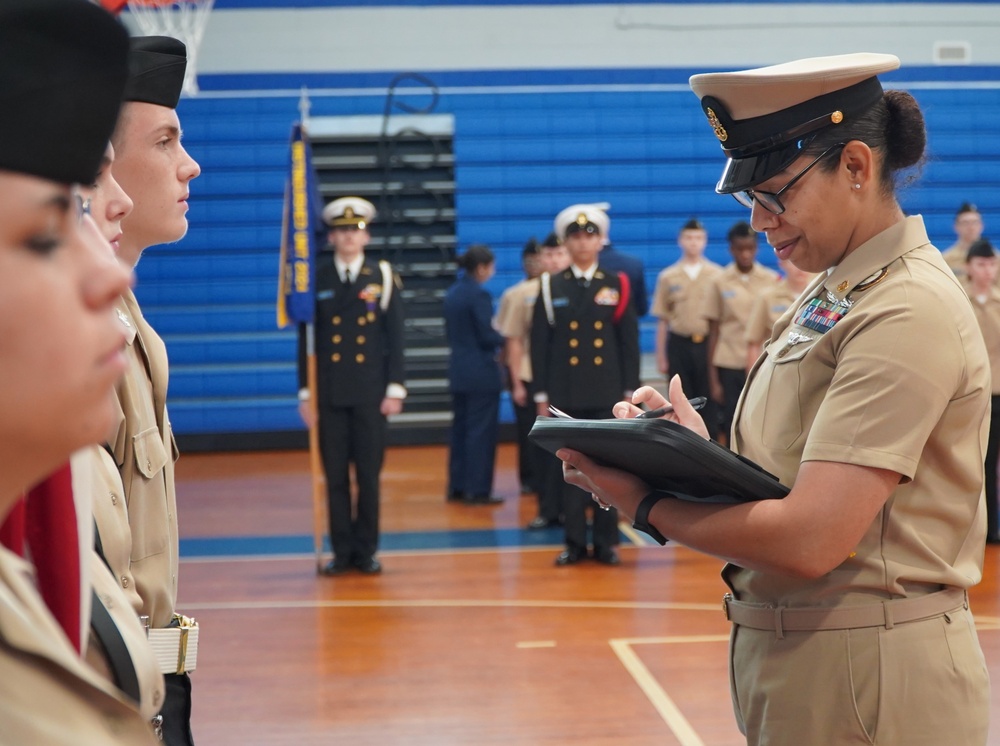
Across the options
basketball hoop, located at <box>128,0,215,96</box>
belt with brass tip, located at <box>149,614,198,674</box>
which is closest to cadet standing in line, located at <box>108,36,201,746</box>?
belt with brass tip, located at <box>149,614,198,674</box>

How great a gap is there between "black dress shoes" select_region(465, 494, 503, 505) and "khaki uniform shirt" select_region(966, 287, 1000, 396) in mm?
3305

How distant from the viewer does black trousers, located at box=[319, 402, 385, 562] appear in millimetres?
5535

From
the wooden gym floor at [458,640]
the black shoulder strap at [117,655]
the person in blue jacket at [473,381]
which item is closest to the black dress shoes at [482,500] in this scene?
the person in blue jacket at [473,381]

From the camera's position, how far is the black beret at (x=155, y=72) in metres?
1.73

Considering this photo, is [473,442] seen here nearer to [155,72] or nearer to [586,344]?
[586,344]

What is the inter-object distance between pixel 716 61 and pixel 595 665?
8.44 meters

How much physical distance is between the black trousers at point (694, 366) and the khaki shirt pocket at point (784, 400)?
6.71 meters

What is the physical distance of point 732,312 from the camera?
7.86 m

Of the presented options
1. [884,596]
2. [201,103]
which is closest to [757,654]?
[884,596]

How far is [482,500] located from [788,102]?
6.16m

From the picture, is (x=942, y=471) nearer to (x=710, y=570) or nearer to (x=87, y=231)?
(x=87, y=231)

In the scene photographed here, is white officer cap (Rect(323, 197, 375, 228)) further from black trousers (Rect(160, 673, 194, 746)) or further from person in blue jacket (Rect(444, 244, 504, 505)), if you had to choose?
black trousers (Rect(160, 673, 194, 746))

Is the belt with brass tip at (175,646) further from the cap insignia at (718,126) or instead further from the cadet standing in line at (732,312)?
the cadet standing in line at (732,312)

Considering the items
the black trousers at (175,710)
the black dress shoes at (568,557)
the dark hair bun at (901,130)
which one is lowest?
the black dress shoes at (568,557)
